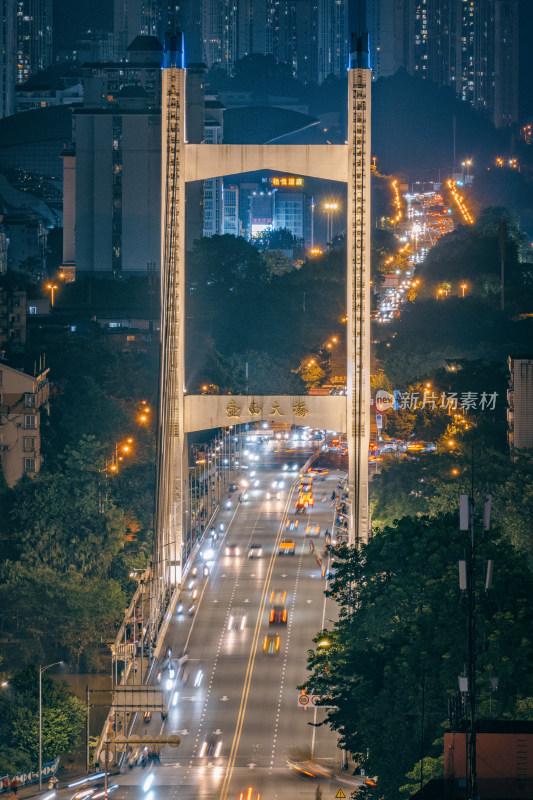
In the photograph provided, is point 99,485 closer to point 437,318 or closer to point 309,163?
point 309,163

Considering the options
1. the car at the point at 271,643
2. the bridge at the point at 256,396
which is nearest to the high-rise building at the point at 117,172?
the bridge at the point at 256,396

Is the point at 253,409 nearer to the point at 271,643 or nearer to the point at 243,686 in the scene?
the point at 271,643

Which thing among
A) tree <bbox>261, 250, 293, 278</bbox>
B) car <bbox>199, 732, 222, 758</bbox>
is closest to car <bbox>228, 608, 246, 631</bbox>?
car <bbox>199, 732, 222, 758</bbox>

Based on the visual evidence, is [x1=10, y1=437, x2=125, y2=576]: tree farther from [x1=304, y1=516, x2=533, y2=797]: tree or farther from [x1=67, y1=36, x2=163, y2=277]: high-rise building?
[x1=67, y1=36, x2=163, y2=277]: high-rise building

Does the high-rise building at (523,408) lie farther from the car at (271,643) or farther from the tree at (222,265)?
the tree at (222,265)

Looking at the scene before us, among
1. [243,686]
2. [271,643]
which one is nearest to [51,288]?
[271,643]
